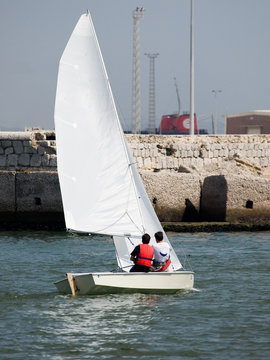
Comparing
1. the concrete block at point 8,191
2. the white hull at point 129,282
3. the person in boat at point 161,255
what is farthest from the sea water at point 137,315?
the concrete block at point 8,191

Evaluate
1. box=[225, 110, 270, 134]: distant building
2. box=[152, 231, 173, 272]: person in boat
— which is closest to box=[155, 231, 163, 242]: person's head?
box=[152, 231, 173, 272]: person in boat

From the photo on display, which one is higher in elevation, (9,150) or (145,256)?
(9,150)

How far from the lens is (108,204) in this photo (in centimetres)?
1544

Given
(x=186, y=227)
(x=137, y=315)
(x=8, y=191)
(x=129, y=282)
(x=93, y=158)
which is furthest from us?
(x=8, y=191)

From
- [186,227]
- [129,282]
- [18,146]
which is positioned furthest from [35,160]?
[129,282]

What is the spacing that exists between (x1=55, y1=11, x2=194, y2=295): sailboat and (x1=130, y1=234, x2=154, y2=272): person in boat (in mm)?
569

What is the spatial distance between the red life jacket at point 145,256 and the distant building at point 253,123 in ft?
118

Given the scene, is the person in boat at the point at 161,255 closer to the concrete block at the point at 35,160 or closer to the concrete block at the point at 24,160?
the concrete block at the point at 35,160

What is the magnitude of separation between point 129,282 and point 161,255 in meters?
0.81

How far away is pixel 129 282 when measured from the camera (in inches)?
566

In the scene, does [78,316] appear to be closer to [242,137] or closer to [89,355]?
[89,355]

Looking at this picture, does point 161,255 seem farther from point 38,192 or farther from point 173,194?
point 38,192

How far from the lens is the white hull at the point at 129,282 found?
1428 cm

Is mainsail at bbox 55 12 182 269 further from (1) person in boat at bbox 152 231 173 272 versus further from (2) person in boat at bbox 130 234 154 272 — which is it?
(2) person in boat at bbox 130 234 154 272
